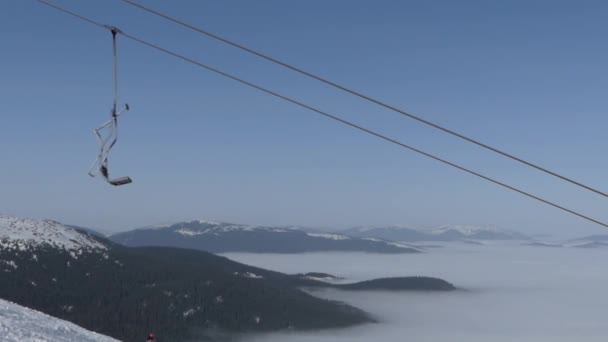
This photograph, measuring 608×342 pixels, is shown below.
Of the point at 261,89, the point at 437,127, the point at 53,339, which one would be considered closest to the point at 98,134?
the point at 261,89

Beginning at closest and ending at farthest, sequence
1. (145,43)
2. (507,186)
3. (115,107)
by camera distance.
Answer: (507,186)
(145,43)
(115,107)

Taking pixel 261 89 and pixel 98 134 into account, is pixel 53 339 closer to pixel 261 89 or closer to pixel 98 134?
pixel 98 134

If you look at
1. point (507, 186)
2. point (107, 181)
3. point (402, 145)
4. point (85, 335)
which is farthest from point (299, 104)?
point (85, 335)

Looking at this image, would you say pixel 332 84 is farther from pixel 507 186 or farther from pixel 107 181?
pixel 107 181

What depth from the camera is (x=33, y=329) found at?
3806 cm

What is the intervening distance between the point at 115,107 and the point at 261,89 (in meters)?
7.78

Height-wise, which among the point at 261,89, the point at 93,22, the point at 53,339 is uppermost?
the point at 93,22

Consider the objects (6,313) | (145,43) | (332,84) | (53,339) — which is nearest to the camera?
(332,84)

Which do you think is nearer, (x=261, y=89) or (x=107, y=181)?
(x=261, y=89)

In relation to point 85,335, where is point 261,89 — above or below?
above

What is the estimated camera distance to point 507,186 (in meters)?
16.3

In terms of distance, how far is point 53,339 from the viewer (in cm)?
3694

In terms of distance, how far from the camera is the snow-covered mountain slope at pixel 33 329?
34844 mm

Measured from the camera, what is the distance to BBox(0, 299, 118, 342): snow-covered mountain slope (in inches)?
1372
